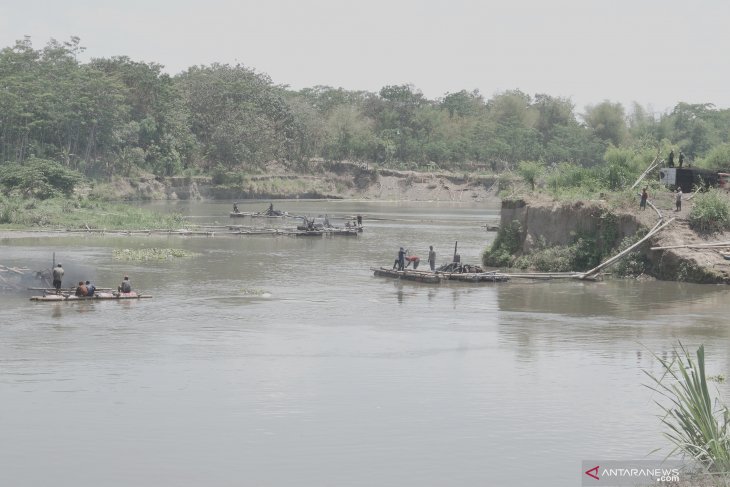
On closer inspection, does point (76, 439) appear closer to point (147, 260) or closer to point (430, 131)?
point (147, 260)

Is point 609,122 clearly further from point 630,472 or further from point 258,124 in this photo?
point 630,472

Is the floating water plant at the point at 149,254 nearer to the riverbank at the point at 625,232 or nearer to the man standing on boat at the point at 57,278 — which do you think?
the man standing on boat at the point at 57,278

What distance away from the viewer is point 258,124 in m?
130

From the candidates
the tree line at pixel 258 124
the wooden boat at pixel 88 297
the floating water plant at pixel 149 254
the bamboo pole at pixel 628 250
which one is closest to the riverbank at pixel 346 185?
the tree line at pixel 258 124

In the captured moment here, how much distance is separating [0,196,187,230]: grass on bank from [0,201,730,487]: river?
20772mm

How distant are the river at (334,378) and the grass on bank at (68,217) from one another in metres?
20.8

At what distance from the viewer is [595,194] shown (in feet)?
163

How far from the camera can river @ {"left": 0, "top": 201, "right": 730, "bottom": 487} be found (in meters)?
19.6

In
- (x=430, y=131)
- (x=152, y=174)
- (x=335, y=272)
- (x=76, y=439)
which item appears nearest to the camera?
(x=76, y=439)

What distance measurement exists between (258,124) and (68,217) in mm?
61818

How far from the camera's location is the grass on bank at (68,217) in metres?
67.1

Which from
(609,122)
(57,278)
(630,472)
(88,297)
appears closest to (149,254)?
(57,278)

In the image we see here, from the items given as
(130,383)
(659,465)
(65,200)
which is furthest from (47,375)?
(65,200)

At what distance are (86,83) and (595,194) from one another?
230ft
